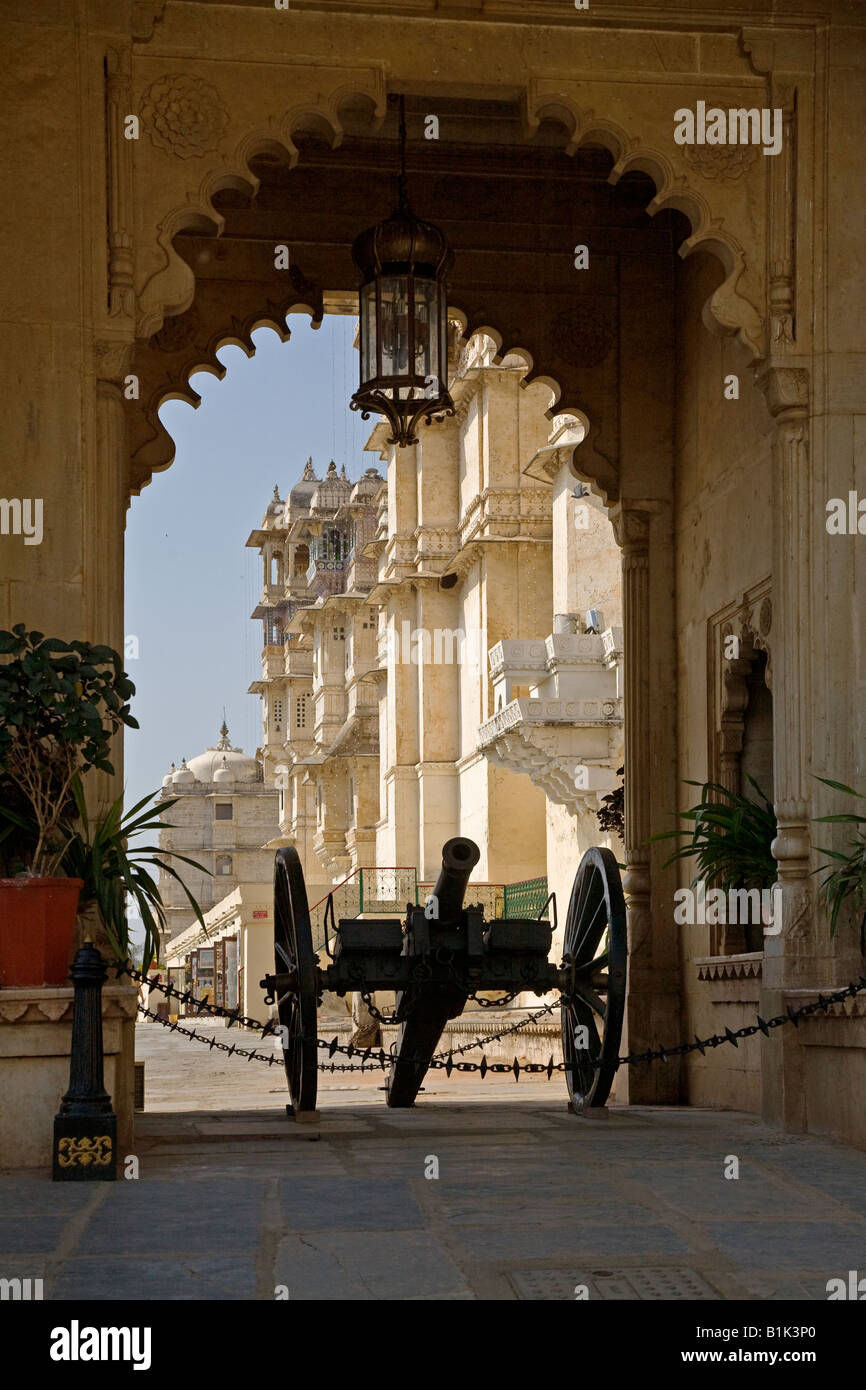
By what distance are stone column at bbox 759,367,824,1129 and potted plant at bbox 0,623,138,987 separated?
296 centimetres

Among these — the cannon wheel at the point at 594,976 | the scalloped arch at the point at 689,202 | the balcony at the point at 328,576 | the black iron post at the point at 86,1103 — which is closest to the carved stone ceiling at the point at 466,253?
the scalloped arch at the point at 689,202

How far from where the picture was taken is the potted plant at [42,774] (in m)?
6.66

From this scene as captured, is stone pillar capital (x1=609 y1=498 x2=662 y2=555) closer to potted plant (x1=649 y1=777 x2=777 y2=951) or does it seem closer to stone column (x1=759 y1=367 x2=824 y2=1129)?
potted plant (x1=649 y1=777 x2=777 y2=951)

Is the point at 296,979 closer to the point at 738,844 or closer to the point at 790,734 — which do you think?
the point at 738,844

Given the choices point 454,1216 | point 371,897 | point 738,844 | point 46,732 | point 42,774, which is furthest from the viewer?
point 371,897

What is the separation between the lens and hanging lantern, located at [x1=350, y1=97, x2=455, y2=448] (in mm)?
9250

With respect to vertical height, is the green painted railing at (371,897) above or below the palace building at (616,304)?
below

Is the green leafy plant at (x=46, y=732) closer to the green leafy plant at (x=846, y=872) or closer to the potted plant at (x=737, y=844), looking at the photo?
the green leafy plant at (x=846, y=872)

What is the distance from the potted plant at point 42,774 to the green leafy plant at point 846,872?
3047 mm

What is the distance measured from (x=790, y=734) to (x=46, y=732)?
→ 10.9 feet

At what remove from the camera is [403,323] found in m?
9.38

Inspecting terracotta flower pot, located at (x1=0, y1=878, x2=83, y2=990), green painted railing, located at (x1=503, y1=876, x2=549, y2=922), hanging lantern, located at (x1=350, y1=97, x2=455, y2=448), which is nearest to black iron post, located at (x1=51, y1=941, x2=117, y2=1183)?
terracotta flower pot, located at (x1=0, y1=878, x2=83, y2=990)

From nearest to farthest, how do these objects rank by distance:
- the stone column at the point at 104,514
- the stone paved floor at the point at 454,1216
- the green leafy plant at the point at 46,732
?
the stone paved floor at the point at 454,1216 < the green leafy plant at the point at 46,732 < the stone column at the point at 104,514

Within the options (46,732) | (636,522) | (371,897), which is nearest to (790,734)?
(46,732)
